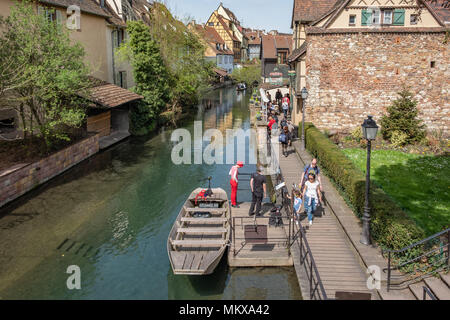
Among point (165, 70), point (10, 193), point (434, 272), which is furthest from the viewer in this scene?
point (165, 70)

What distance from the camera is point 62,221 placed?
609 inches

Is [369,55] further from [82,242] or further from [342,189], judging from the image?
[82,242]

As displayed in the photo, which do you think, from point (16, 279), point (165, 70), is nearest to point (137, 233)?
point (16, 279)

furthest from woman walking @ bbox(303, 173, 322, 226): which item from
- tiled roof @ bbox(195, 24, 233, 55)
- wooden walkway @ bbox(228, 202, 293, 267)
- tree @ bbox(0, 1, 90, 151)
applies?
tiled roof @ bbox(195, 24, 233, 55)

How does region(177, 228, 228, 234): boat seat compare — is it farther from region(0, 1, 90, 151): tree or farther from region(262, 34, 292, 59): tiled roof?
region(262, 34, 292, 59): tiled roof

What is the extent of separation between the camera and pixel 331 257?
11047mm

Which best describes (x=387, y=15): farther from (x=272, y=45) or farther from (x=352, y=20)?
(x=272, y=45)

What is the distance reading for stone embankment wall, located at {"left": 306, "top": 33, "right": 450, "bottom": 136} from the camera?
24.2 meters

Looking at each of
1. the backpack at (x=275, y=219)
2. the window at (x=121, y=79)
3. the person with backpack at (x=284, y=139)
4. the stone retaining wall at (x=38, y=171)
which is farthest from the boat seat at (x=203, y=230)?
the window at (x=121, y=79)

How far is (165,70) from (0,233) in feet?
78.2

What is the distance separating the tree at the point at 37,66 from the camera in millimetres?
17812

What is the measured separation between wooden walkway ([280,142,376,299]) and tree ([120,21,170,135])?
21662 millimetres

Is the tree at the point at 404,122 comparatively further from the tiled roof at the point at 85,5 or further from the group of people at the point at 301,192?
the tiled roof at the point at 85,5

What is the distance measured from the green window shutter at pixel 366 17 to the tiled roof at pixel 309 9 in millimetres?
7238
